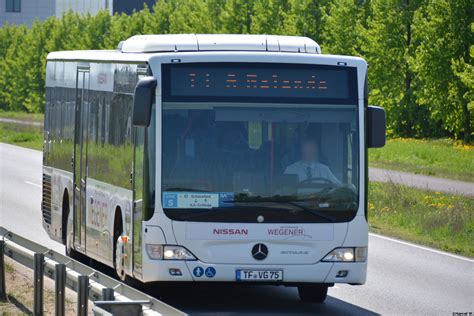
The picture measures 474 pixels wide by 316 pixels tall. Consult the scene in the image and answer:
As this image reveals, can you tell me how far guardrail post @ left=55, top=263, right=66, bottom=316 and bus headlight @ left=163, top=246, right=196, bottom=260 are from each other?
5.15 ft

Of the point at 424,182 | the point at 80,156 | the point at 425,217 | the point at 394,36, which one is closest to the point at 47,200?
the point at 80,156

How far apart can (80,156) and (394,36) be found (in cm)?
4697

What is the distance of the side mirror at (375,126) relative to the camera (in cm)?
1463

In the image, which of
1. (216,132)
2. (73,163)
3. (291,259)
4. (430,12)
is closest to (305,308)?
(291,259)

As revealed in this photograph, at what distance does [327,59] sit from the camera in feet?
47.9

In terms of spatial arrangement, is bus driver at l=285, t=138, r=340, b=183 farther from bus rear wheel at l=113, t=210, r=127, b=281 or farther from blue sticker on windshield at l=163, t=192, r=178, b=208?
bus rear wheel at l=113, t=210, r=127, b=281

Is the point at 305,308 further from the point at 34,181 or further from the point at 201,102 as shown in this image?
the point at 34,181

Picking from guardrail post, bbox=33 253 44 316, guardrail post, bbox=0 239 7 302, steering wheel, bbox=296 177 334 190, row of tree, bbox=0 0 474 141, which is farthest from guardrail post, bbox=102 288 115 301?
row of tree, bbox=0 0 474 141

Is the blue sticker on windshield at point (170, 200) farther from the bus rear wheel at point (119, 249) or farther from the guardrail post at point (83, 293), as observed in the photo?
the guardrail post at point (83, 293)

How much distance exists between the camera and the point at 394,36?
63.9 m

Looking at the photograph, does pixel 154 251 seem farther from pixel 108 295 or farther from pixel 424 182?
pixel 424 182

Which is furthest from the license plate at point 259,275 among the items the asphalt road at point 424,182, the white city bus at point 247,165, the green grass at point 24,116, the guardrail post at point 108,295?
the green grass at point 24,116

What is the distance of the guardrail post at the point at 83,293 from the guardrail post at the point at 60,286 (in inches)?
30.1

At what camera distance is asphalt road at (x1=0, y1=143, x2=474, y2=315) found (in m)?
15.1
